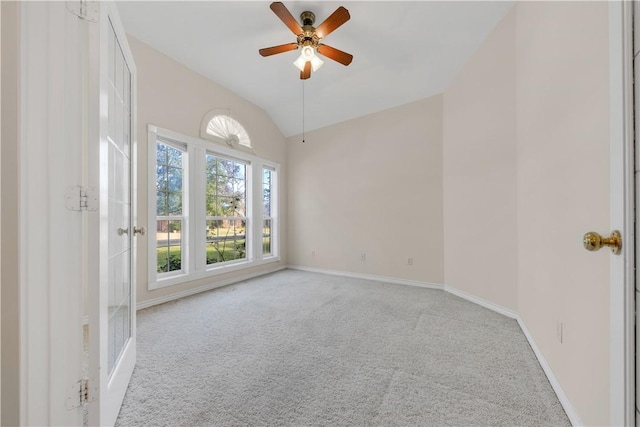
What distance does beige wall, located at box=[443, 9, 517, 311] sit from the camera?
8.19 ft

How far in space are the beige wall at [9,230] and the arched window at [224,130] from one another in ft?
8.76

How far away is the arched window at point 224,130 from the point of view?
3.46 meters

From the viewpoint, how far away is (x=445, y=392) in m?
1.45

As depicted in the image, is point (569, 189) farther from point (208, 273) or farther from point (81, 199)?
point (208, 273)

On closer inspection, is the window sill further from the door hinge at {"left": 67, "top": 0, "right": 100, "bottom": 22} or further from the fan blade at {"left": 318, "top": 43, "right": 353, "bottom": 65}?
the fan blade at {"left": 318, "top": 43, "right": 353, "bottom": 65}

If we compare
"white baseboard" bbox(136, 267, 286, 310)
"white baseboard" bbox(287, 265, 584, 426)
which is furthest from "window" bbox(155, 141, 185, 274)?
"white baseboard" bbox(287, 265, 584, 426)

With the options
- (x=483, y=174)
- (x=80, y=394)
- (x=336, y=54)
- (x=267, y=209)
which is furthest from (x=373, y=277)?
(x=80, y=394)

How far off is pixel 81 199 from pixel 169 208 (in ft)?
8.11

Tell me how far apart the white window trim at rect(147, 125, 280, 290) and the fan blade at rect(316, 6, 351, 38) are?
2.09m

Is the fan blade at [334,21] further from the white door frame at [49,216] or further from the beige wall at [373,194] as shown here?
the beige wall at [373,194]

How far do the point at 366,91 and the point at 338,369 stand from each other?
3.51 meters

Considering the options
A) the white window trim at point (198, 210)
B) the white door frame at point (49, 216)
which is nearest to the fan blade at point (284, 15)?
the white door frame at point (49, 216)

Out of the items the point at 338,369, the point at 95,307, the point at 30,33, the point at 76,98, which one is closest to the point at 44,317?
the point at 95,307

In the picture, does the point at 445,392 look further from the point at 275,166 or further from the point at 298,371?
the point at 275,166
